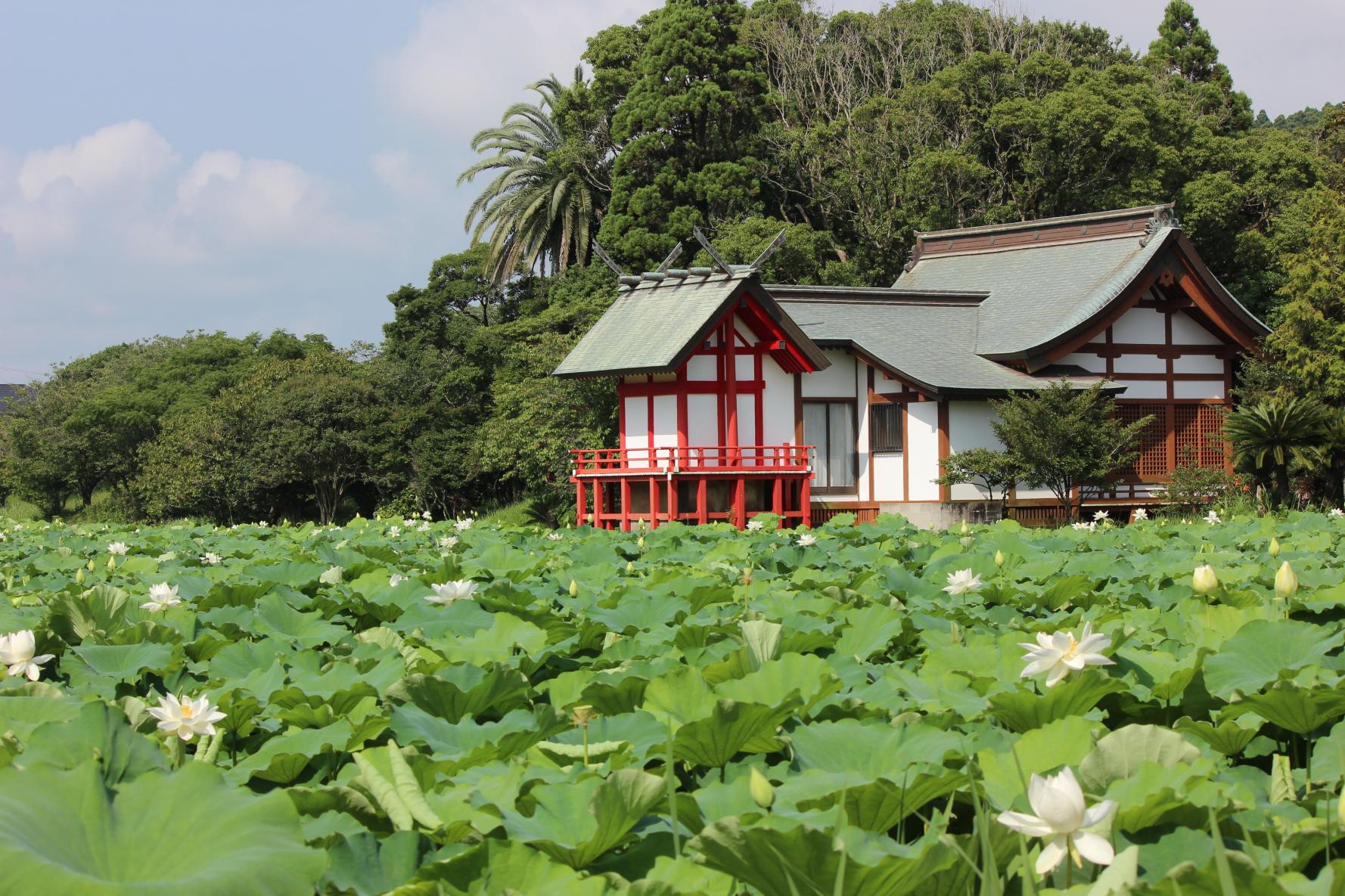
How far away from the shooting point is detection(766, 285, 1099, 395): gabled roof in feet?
78.3

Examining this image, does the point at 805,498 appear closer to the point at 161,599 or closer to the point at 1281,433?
the point at 1281,433

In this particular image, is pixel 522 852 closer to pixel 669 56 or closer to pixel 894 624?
pixel 894 624

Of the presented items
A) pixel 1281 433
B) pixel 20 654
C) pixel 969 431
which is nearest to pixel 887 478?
pixel 969 431

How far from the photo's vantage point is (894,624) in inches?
110

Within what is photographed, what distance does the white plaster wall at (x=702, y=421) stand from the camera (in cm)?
2408

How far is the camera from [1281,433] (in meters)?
19.4

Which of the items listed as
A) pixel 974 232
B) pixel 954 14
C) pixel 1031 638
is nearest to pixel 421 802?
pixel 1031 638

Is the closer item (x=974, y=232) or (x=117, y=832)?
(x=117, y=832)

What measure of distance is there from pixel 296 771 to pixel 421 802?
1.61 ft

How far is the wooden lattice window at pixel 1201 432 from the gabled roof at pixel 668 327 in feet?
25.4

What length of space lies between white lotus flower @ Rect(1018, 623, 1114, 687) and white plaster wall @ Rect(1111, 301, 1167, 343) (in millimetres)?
24804

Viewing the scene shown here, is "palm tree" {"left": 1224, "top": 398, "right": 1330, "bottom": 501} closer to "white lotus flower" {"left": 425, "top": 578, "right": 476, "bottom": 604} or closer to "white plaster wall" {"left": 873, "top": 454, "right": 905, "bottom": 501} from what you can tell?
"white plaster wall" {"left": 873, "top": 454, "right": 905, "bottom": 501}

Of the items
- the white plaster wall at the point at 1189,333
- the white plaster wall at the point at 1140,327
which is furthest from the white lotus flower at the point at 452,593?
the white plaster wall at the point at 1189,333

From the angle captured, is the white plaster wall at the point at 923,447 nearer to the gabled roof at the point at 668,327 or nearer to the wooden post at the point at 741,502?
the gabled roof at the point at 668,327
